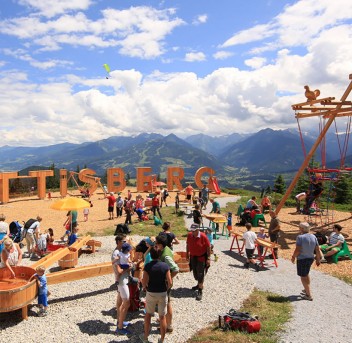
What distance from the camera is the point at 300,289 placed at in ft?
30.0

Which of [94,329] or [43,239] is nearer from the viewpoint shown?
[94,329]

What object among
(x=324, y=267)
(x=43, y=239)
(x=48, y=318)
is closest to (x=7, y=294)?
(x=48, y=318)

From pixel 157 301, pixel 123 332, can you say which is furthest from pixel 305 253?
pixel 123 332

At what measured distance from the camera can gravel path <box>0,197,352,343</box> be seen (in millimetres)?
6523

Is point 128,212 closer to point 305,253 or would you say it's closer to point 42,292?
point 42,292

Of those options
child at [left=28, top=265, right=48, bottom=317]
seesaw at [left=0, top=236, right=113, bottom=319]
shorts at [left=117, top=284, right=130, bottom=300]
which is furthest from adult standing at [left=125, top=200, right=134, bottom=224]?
shorts at [left=117, top=284, right=130, bottom=300]

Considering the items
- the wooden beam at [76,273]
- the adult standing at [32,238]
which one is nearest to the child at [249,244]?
the wooden beam at [76,273]

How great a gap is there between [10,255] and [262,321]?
633 cm

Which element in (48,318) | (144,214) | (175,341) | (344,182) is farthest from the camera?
(344,182)

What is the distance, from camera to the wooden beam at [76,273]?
27.2 feet

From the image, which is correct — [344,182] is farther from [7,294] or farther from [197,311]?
[7,294]

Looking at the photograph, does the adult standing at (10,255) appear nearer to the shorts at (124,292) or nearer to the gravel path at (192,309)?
the gravel path at (192,309)

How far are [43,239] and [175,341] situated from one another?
764cm

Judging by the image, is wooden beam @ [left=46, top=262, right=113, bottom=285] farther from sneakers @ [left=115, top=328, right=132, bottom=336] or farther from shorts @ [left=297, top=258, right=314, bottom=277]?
shorts @ [left=297, top=258, right=314, bottom=277]
